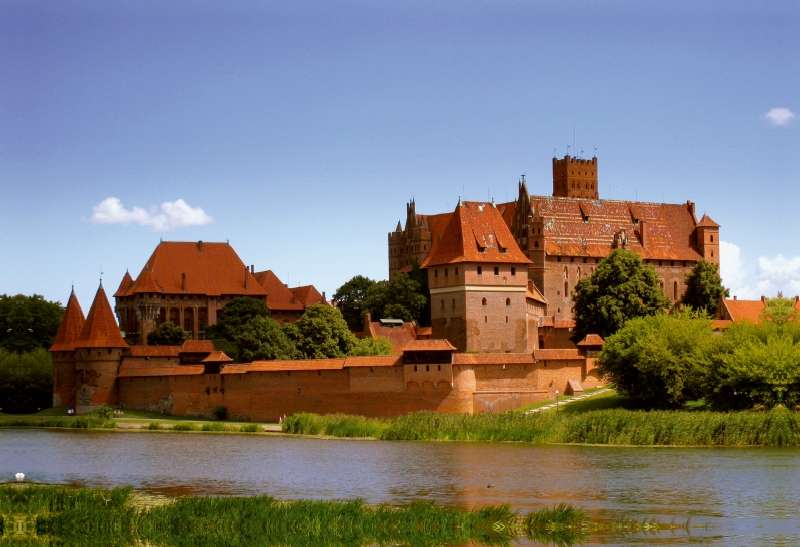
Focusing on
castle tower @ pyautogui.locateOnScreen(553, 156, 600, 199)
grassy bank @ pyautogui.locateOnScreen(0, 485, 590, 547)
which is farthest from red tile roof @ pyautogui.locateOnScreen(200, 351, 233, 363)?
castle tower @ pyautogui.locateOnScreen(553, 156, 600, 199)

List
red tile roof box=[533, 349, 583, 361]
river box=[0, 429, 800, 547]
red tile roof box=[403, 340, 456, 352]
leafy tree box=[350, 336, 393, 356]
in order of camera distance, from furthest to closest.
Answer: leafy tree box=[350, 336, 393, 356] < red tile roof box=[533, 349, 583, 361] < red tile roof box=[403, 340, 456, 352] < river box=[0, 429, 800, 547]

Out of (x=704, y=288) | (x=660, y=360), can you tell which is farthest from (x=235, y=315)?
(x=660, y=360)

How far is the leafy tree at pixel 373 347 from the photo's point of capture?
61.2 m

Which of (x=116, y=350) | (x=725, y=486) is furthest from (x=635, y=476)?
(x=116, y=350)

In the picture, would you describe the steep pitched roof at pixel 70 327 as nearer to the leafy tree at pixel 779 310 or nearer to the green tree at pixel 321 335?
the green tree at pixel 321 335

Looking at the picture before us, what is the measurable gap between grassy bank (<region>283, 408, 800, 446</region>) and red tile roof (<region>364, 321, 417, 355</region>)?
17.8 m

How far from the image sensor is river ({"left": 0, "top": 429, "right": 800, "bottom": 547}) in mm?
27406

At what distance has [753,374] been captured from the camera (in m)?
43.2

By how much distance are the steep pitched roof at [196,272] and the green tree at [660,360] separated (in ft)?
100

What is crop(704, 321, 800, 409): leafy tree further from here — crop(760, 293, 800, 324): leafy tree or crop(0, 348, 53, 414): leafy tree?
crop(0, 348, 53, 414): leafy tree

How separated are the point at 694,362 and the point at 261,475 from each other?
1801cm

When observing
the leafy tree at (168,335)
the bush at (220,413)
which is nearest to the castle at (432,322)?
the bush at (220,413)

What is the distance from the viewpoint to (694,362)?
4612 cm

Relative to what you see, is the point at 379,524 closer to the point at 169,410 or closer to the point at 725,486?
the point at 725,486
